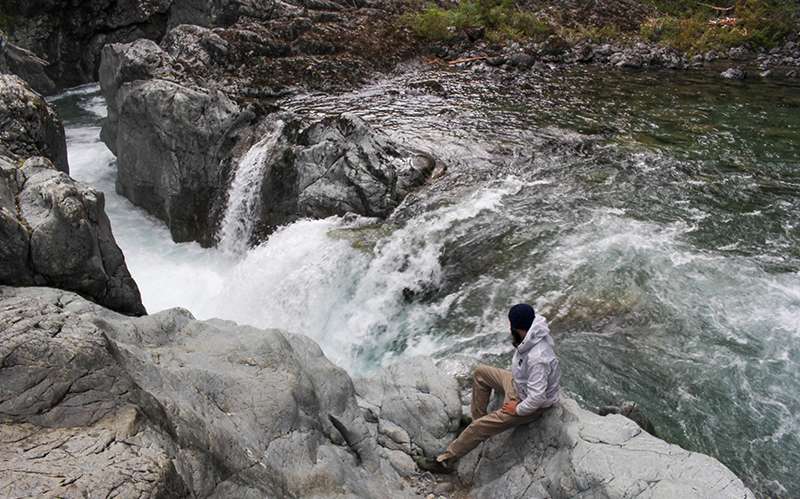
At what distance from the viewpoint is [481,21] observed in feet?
99.8

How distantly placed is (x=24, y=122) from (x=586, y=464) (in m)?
11.6

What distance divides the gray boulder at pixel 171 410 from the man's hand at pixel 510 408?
1608 millimetres

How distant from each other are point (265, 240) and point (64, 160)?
5.05 m

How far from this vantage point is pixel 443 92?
73.4ft

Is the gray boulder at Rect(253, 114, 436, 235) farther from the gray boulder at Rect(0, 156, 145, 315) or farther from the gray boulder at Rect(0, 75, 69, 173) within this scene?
the gray boulder at Rect(0, 156, 145, 315)

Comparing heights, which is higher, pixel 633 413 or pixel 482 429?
pixel 482 429

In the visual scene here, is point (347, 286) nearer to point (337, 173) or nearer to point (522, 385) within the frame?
point (337, 173)

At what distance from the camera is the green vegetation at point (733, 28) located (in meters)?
31.8

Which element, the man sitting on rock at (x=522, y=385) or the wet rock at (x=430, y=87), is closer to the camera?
the man sitting on rock at (x=522, y=385)

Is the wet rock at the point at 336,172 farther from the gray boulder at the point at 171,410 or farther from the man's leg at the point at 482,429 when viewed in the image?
the man's leg at the point at 482,429

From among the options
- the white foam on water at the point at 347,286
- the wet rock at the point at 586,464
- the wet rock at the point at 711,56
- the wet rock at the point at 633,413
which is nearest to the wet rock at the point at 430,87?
the white foam on water at the point at 347,286

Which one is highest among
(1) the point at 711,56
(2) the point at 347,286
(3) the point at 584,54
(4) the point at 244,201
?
(1) the point at 711,56

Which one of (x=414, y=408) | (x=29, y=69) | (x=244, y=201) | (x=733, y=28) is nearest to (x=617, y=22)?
(x=733, y=28)

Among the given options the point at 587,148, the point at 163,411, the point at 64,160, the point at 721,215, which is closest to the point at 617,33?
the point at 587,148
